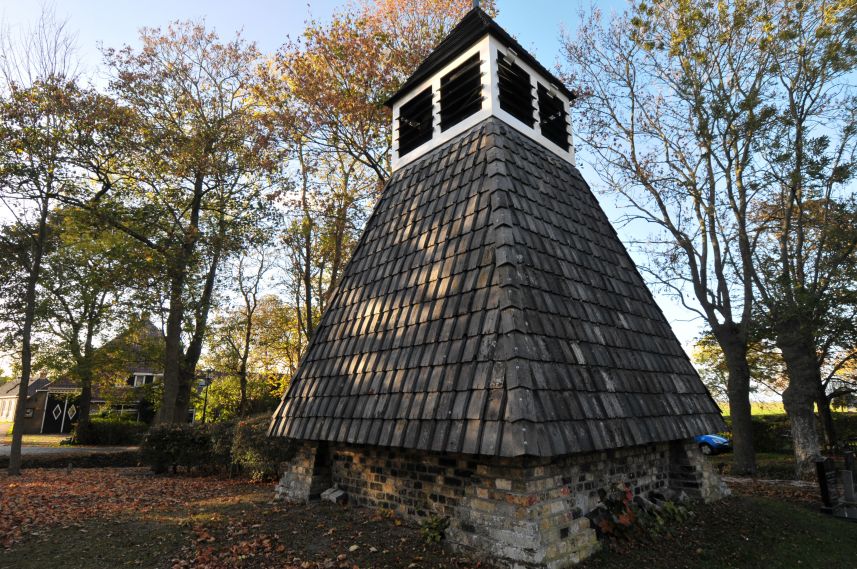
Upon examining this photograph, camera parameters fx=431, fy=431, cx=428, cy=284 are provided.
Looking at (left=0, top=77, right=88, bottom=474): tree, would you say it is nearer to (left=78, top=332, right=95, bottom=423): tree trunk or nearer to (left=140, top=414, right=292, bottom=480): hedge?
(left=140, top=414, right=292, bottom=480): hedge

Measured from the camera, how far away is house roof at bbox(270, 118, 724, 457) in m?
4.59

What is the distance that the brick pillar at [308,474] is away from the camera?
23.4 ft

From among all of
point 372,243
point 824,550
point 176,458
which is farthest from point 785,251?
point 176,458

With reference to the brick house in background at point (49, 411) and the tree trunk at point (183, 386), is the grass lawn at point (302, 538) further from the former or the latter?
the brick house in background at point (49, 411)

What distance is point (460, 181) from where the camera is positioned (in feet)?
23.4

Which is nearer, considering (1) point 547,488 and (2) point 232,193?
(1) point 547,488

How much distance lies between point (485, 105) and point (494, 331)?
15.3 feet

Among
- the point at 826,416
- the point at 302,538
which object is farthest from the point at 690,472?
the point at 826,416

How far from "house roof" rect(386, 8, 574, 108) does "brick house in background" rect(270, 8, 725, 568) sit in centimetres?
4

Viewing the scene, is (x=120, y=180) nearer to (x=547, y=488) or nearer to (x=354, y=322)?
(x=354, y=322)

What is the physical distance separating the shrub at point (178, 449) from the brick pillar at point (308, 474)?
24.5ft

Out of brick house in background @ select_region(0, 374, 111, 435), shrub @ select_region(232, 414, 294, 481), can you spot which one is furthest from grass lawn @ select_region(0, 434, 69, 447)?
shrub @ select_region(232, 414, 294, 481)

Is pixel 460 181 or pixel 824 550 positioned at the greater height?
pixel 460 181

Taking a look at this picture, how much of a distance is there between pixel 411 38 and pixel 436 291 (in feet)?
45.4
